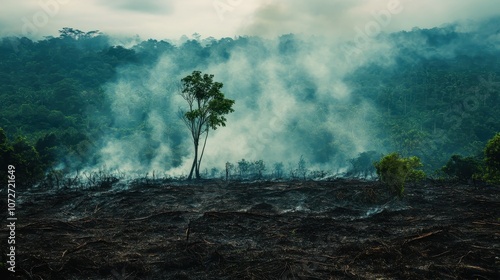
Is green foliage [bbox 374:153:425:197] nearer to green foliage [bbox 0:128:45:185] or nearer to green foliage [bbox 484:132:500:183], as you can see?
green foliage [bbox 484:132:500:183]

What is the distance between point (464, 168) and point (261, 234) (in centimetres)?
2113

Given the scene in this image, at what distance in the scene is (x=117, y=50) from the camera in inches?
4045

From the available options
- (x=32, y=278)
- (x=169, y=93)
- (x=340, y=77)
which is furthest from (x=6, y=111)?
(x=340, y=77)

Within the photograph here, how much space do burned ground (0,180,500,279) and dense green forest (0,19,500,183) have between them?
537 inches

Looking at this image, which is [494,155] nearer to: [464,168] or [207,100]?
[464,168]

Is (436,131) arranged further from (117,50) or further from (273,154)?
(117,50)

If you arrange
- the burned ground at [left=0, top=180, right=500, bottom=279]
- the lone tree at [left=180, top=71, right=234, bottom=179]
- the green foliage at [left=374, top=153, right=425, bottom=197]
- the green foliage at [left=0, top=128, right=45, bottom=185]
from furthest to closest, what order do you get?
the lone tree at [left=180, top=71, right=234, bottom=179], the green foliage at [left=0, top=128, right=45, bottom=185], the green foliage at [left=374, top=153, right=425, bottom=197], the burned ground at [left=0, top=180, right=500, bottom=279]

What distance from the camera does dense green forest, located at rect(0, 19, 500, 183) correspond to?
50.3 m

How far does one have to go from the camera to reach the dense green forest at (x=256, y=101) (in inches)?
1980

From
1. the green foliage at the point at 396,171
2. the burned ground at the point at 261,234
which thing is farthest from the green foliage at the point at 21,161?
the green foliage at the point at 396,171

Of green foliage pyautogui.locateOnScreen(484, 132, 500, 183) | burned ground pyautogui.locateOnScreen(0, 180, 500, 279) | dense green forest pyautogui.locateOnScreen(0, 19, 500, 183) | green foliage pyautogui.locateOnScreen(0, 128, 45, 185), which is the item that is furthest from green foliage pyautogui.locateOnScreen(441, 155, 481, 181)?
green foliage pyautogui.locateOnScreen(0, 128, 45, 185)

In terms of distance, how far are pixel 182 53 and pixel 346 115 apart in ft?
227

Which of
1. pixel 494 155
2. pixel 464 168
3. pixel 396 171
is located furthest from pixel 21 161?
pixel 464 168

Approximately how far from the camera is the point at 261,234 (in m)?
15.9
